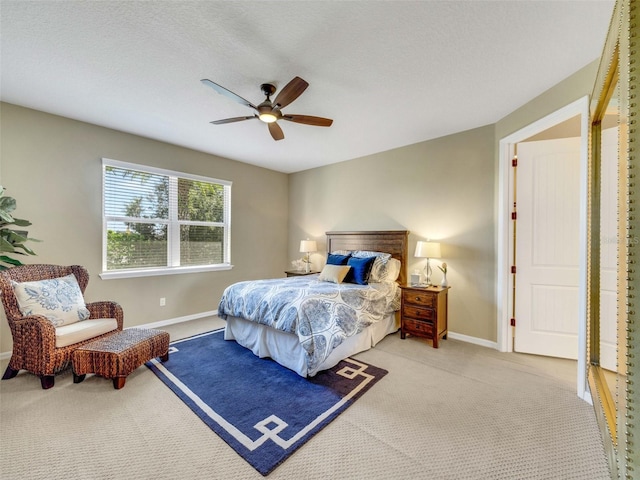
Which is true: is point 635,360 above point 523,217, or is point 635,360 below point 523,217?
below

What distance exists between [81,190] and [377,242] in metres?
4.01

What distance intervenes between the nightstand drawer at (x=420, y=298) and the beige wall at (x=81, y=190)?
3.05 m

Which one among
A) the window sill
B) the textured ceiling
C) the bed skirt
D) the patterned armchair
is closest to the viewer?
the textured ceiling

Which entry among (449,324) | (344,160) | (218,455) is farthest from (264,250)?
(218,455)

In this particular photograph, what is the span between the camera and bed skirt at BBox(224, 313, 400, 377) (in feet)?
8.45

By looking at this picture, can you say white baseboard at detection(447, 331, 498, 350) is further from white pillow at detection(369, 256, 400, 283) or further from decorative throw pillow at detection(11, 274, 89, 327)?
decorative throw pillow at detection(11, 274, 89, 327)

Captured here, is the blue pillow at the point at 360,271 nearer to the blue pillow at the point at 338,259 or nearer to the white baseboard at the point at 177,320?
the blue pillow at the point at 338,259

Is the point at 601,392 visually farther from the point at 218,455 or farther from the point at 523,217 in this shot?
the point at 218,455

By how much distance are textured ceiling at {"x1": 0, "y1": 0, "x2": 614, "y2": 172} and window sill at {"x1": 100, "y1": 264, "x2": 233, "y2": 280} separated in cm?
190

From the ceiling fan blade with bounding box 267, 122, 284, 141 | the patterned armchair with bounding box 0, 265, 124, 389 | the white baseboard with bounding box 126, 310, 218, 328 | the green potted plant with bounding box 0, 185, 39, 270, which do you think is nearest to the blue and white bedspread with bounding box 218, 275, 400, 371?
the white baseboard with bounding box 126, 310, 218, 328

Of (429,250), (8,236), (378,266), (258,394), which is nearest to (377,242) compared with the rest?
(378,266)

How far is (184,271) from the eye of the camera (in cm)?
412

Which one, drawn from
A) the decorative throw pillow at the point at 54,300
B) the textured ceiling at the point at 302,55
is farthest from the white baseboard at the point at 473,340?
the decorative throw pillow at the point at 54,300

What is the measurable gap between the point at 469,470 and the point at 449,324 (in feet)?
7.48
